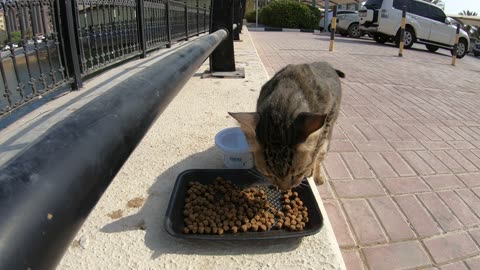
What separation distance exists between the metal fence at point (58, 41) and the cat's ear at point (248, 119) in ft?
9.27

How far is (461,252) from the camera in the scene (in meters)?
2.46

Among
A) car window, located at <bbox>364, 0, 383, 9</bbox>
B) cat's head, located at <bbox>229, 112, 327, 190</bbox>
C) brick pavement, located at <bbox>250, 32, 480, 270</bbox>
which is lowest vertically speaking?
brick pavement, located at <bbox>250, 32, 480, 270</bbox>

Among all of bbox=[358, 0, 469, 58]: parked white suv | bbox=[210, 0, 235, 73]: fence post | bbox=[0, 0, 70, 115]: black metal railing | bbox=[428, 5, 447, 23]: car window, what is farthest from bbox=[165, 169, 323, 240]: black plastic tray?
bbox=[428, 5, 447, 23]: car window

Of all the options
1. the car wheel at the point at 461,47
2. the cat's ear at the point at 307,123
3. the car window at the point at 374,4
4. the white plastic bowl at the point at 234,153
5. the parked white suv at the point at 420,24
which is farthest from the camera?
the car window at the point at 374,4

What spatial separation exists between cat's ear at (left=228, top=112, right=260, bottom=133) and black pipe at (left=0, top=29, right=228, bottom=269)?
4.05 ft

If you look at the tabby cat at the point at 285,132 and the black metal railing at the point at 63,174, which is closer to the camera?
the black metal railing at the point at 63,174

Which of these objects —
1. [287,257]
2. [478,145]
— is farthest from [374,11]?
[287,257]

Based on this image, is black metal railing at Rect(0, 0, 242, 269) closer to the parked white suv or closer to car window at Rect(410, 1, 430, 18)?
the parked white suv

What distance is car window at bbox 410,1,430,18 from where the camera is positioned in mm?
16719

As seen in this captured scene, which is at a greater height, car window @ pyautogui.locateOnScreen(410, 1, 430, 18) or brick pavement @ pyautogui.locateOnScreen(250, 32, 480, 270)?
car window @ pyautogui.locateOnScreen(410, 1, 430, 18)

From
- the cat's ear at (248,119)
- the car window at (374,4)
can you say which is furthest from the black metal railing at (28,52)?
the car window at (374,4)

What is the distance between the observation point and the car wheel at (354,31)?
21.9 metres

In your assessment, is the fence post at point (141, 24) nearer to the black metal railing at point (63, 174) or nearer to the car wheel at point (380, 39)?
the black metal railing at point (63, 174)

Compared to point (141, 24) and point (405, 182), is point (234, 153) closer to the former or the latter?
point (405, 182)
